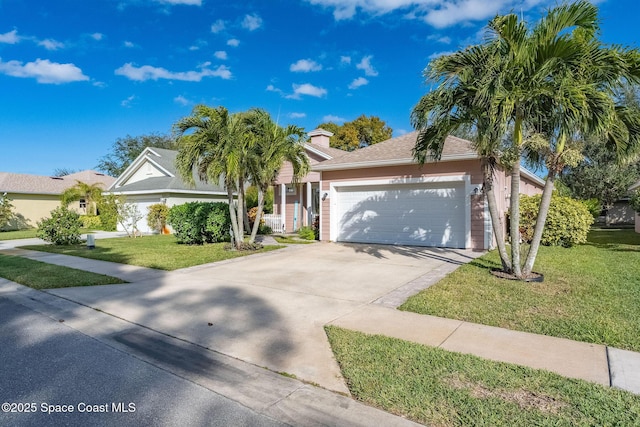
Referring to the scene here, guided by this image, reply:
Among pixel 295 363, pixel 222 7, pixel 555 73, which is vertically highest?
pixel 222 7

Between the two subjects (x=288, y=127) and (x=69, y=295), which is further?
(x=288, y=127)

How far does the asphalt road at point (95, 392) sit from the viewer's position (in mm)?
2863

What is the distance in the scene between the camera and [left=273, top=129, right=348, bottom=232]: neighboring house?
63.3 feet

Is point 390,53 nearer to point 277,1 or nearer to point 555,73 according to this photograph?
point 277,1

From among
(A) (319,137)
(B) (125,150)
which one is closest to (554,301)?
Answer: (A) (319,137)

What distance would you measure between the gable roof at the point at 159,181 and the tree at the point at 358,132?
15951 mm

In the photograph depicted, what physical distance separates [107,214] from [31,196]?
280 inches

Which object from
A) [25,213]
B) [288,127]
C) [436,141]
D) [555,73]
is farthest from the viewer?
[25,213]

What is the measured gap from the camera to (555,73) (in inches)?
255

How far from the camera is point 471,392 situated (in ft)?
10.3

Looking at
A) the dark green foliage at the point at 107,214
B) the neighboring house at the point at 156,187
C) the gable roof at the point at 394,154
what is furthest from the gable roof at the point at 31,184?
the gable roof at the point at 394,154

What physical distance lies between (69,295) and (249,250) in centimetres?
599

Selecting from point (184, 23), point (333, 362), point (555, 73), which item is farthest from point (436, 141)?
point (184, 23)

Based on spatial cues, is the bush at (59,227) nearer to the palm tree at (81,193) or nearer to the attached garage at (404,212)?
the attached garage at (404,212)
